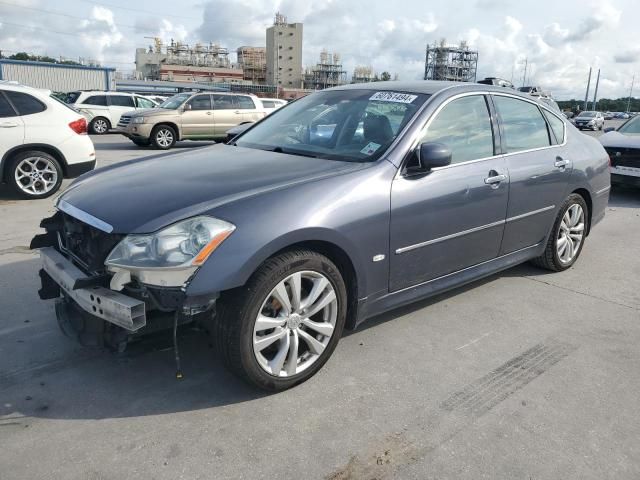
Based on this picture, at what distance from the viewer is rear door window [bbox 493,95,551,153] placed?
4090 millimetres

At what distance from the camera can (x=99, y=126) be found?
66.9 feet

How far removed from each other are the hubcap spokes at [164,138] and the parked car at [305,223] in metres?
11.5

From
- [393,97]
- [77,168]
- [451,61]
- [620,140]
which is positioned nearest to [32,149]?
[77,168]

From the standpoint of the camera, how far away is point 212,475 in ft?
7.35

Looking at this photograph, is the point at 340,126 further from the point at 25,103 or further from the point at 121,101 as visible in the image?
the point at 121,101

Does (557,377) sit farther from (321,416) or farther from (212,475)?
(212,475)

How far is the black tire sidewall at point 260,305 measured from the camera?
2.59 metres

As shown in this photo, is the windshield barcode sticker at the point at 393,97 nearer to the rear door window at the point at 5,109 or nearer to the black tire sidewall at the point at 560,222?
the black tire sidewall at the point at 560,222

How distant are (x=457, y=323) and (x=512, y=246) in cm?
86

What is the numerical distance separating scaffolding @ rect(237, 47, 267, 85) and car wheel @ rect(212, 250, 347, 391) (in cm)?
13712

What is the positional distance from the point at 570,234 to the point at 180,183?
12.0 feet

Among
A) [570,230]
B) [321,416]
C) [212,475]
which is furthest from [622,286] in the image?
[212,475]

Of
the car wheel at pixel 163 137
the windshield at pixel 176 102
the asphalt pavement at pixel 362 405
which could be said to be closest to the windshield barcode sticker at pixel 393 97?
the asphalt pavement at pixel 362 405

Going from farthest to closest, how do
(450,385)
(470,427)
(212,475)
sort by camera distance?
(450,385) → (470,427) → (212,475)
